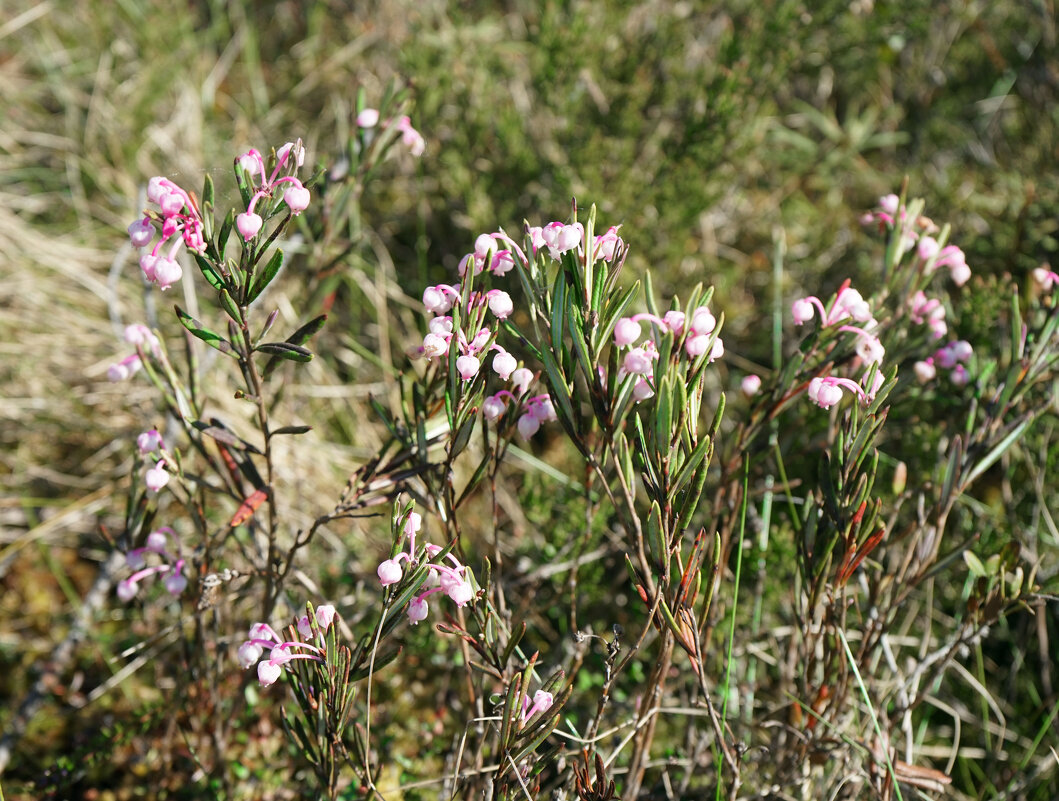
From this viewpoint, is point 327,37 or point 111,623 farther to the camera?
point 327,37

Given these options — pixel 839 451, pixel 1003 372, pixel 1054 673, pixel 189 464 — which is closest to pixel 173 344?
pixel 189 464

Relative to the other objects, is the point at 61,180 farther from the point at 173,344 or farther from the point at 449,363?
the point at 449,363

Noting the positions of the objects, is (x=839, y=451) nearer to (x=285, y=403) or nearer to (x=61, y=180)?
(x=285, y=403)

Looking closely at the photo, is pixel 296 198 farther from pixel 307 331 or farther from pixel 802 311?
pixel 802 311

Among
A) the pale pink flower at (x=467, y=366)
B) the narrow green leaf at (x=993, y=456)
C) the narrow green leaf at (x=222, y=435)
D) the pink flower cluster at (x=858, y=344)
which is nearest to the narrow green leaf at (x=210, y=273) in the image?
the narrow green leaf at (x=222, y=435)

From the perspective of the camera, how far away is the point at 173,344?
298cm

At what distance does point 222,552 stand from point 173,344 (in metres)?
0.97

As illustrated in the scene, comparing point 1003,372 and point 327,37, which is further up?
point 327,37

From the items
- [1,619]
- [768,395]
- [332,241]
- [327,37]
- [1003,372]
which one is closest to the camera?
[768,395]

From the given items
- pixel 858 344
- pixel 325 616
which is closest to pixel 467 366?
pixel 325 616

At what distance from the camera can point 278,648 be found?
139cm

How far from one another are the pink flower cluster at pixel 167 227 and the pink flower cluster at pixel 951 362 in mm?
1448

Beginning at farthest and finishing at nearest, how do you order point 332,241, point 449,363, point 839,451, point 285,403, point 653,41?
1. point 653,41
2. point 285,403
3. point 332,241
4. point 839,451
5. point 449,363

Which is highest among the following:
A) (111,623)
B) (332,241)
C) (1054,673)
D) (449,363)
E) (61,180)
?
(61,180)
